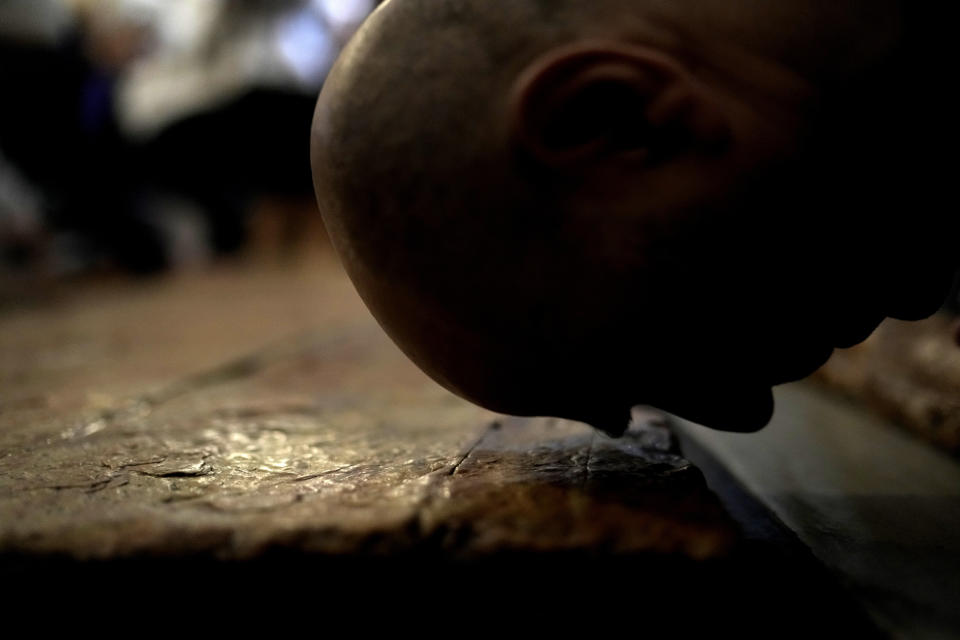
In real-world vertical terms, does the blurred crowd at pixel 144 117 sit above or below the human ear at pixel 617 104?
above

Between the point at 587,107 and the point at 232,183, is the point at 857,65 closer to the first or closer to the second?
the point at 587,107

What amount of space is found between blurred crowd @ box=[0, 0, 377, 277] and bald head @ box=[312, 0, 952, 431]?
16.2 ft

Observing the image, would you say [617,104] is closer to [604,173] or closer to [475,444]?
[604,173]

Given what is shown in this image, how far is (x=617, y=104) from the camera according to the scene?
71 cm

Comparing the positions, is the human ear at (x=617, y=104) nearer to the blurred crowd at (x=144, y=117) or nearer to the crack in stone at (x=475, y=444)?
the crack in stone at (x=475, y=444)

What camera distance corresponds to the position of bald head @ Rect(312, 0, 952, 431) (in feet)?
2.25

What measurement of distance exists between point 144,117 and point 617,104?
19.7ft

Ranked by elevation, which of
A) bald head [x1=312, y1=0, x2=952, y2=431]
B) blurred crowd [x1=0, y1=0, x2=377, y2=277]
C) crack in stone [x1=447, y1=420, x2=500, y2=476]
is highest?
blurred crowd [x1=0, y1=0, x2=377, y2=277]

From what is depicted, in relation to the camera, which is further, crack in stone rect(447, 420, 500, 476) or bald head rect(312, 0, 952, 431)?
crack in stone rect(447, 420, 500, 476)

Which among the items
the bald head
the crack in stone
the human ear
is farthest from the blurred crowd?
the human ear

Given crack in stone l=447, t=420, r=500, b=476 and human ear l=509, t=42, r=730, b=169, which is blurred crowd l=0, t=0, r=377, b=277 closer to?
crack in stone l=447, t=420, r=500, b=476

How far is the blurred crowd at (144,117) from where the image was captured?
526cm

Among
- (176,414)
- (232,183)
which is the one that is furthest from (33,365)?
(232,183)

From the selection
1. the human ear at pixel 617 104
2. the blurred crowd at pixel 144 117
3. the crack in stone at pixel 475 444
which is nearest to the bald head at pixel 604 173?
the human ear at pixel 617 104
